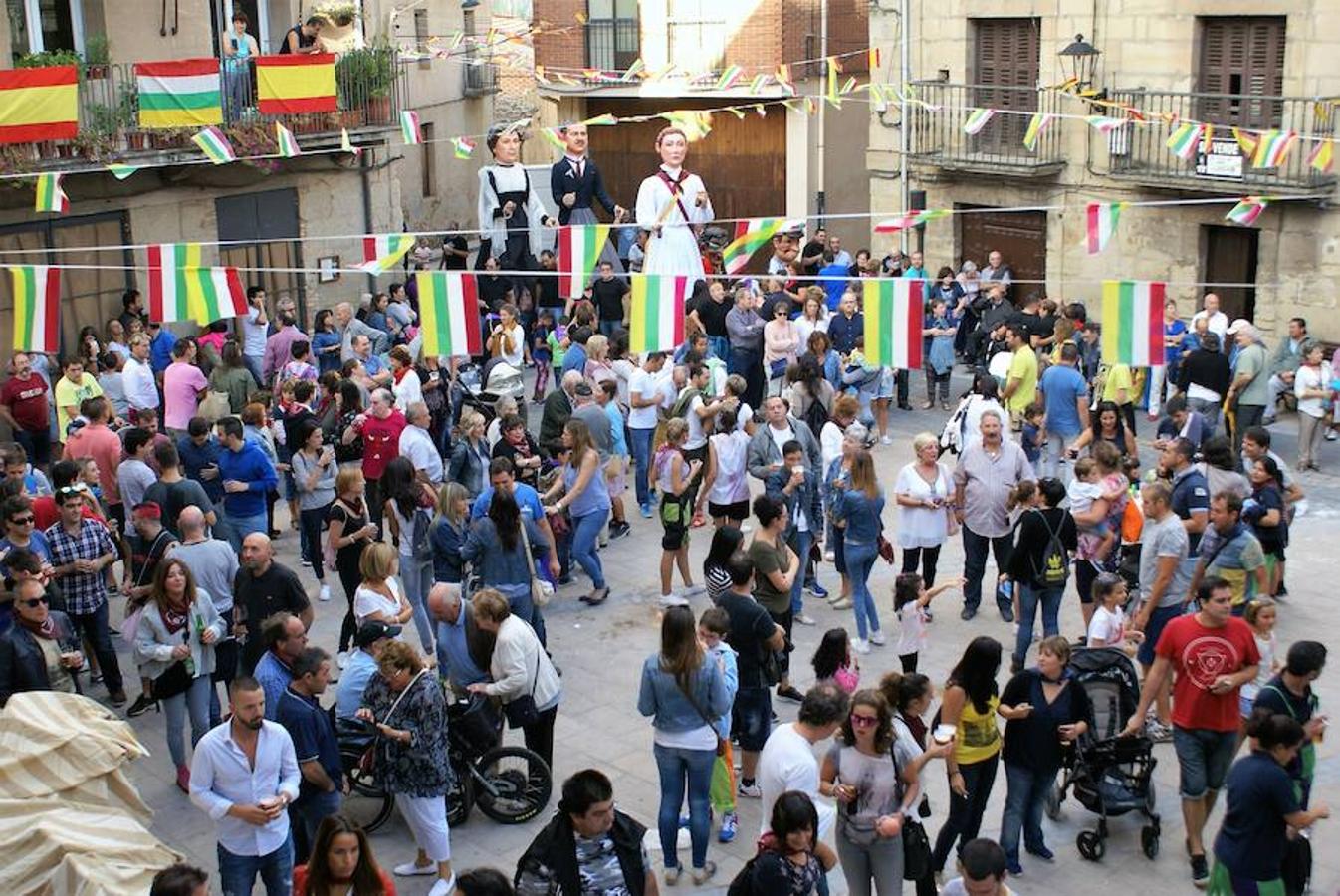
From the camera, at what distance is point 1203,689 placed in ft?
28.0

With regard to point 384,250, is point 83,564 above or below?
below

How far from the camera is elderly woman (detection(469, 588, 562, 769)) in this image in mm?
9086

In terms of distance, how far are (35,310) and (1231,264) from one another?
14332mm

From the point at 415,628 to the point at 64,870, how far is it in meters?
5.17

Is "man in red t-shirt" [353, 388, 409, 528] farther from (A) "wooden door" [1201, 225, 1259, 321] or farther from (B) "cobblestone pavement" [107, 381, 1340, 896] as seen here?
(A) "wooden door" [1201, 225, 1259, 321]

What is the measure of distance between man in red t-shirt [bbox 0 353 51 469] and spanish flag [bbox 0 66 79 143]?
3351mm

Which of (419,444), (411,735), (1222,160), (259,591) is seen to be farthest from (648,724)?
(1222,160)

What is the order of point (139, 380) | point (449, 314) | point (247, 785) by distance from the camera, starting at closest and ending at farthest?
point (247, 785) → point (449, 314) → point (139, 380)

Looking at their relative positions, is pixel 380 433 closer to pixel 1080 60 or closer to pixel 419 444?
pixel 419 444

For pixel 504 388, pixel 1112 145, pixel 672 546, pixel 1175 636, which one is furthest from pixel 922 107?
pixel 1175 636

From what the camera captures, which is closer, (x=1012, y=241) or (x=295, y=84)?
(x=295, y=84)

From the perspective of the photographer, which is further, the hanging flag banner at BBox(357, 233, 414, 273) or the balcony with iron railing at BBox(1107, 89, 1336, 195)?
the balcony with iron railing at BBox(1107, 89, 1336, 195)

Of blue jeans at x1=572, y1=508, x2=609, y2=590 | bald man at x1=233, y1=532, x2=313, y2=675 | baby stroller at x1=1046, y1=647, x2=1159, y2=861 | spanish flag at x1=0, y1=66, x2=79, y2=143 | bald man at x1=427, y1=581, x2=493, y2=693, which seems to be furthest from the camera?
spanish flag at x1=0, y1=66, x2=79, y2=143

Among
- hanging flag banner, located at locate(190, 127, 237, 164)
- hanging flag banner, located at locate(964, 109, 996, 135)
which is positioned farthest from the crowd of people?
hanging flag banner, located at locate(964, 109, 996, 135)
